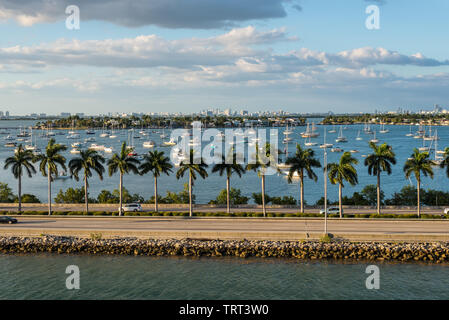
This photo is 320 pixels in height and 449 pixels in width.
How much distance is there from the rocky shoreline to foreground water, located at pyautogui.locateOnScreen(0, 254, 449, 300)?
4.39 feet

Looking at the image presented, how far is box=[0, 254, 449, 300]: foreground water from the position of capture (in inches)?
1435

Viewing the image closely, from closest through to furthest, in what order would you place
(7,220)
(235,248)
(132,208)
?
→ 1. (235,248)
2. (7,220)
3. (132,208)

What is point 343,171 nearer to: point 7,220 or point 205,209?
point 205,209

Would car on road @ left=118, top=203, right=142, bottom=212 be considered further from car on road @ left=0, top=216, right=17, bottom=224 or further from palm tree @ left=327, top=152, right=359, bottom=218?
palm tree @ left=327, top=152, right=359, bottom=218

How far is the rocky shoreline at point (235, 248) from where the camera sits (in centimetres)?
4406

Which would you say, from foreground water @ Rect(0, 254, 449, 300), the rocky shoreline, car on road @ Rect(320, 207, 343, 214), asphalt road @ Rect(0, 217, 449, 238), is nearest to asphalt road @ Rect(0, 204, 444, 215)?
car on road @ Rect(320, 207, 343, 214)

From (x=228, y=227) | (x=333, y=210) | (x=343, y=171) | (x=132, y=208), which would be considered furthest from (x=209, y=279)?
(x=132, y=208)

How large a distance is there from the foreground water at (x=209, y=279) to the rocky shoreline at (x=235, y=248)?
1.34 metres

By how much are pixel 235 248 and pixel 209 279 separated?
7161mm

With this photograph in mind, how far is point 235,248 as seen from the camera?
4625 cm

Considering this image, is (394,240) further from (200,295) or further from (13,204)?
(13,204)

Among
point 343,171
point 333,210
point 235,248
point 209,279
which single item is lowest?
point 209,279

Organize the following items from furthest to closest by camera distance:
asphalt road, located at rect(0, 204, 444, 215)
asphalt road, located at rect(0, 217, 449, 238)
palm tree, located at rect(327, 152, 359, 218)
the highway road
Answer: asphalt road, located at rect(0, 204, 444, 215) < palm tree, located at rect(327, 152, 359, 218) < asphalt road, located at rect(0, 217, 449, 238) < the highway road
